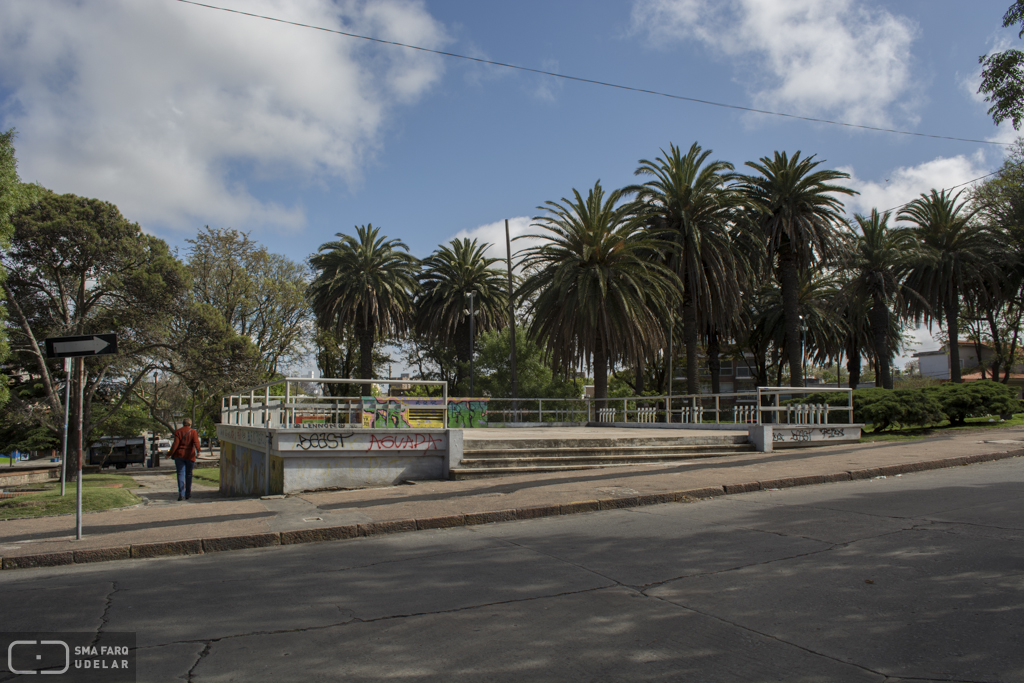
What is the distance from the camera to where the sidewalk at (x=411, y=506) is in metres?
7.40

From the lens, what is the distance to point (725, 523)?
7.85 meters

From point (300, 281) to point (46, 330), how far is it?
18829mm

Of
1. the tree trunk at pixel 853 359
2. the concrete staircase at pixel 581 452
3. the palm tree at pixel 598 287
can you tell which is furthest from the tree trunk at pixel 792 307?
the tree trunk at pixel 853 359

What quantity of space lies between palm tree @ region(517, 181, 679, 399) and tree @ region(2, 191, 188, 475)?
17.0m

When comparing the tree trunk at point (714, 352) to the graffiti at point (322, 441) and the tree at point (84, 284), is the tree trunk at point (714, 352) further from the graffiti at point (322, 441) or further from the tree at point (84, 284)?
the tree at point (84, 284)

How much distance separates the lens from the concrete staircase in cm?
1283

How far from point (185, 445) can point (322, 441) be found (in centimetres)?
465

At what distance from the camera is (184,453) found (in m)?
14.1

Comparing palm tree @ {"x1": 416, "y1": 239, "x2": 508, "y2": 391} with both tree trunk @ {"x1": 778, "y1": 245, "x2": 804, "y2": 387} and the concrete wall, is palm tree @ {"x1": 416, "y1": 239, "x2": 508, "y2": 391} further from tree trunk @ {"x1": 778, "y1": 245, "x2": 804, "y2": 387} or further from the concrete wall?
the concrete wall

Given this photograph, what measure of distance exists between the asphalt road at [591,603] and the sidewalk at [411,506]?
0.37 meters

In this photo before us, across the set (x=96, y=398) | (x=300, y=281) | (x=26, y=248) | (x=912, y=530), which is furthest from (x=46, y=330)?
(x=912, y=530)

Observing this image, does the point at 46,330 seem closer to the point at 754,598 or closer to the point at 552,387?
the point at 552,387

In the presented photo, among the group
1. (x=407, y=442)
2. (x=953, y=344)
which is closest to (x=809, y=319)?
(x=953, y=344)

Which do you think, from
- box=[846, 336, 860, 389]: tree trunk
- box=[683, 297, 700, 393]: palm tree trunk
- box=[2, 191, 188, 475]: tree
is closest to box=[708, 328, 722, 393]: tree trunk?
box=[683, 297, 700, 393]: palm tree trunk
